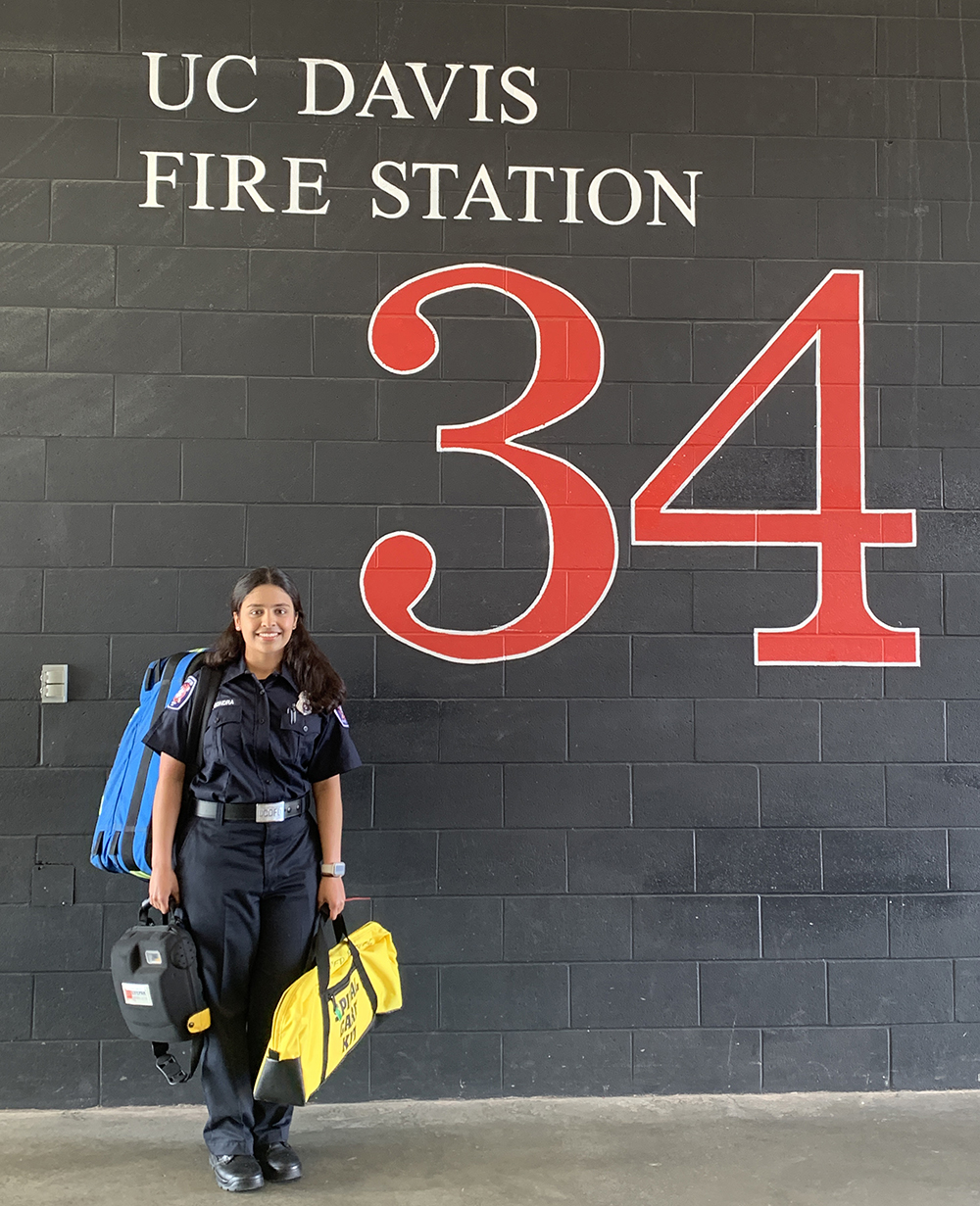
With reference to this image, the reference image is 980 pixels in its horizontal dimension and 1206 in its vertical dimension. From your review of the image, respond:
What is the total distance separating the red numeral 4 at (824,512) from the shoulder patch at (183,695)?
147cm

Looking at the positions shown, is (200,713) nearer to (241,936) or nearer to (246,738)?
(246,738)

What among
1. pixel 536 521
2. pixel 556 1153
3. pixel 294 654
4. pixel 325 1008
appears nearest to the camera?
pixel 325 1008

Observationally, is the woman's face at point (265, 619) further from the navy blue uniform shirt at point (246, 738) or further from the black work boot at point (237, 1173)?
the black work boot at point (237, 1173)

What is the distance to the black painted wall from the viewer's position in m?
3.40

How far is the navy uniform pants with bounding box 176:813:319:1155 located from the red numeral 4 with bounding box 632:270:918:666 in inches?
59.5

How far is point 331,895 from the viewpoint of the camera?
2969mm

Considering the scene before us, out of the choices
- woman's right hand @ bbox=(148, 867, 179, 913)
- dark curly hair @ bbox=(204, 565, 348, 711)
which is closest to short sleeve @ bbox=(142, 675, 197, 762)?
dark curly hair @ bbox=(204, 565, 348, 711)

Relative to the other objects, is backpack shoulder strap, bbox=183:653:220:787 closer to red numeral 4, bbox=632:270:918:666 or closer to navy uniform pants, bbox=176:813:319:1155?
navy uniform pants, bbox=176:813:319:1155

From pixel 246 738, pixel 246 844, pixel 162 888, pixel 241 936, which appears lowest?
pixel 241 936

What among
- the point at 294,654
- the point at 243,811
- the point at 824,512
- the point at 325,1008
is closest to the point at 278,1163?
the point at 325,1008

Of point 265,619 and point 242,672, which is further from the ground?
point 265,619

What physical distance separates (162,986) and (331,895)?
50cm

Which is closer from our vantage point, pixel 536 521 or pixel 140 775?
pixel 140 775

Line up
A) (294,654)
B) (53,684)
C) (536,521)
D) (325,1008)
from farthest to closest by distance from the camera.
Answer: (536,521) → (53,684) → (294,654) → (325,1008)
